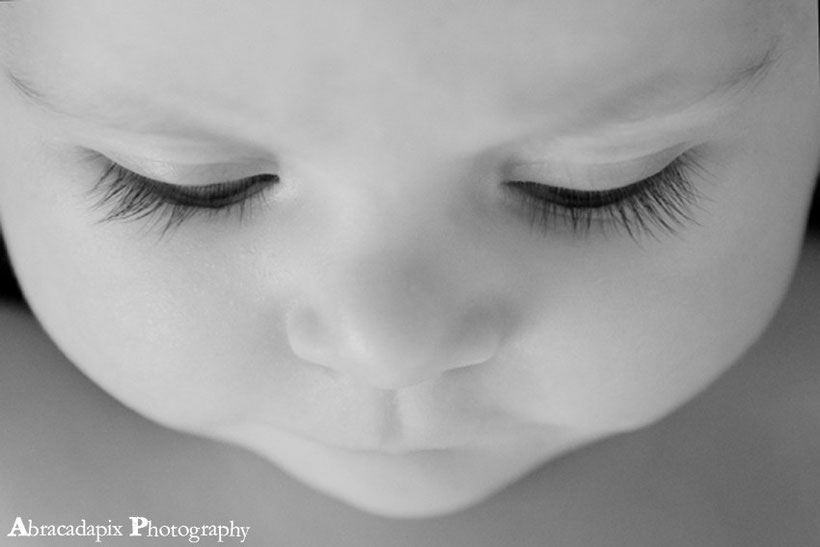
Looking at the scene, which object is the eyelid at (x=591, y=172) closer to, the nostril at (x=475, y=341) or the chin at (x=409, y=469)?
the nostril at (x=475, y=341)

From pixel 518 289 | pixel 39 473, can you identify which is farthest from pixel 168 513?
pixel 518 289

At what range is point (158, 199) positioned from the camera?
55cm

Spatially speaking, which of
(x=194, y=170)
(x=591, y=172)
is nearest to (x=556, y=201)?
(x=591, y=172)

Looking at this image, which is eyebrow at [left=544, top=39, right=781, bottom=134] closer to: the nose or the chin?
the nose

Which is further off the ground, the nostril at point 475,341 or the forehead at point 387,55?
the forehead at point 387,55

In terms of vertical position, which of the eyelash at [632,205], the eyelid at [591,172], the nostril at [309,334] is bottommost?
the nostril at [309,334]

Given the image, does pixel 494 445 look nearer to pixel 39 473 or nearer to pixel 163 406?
pixel 163 406

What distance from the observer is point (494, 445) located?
0.63m

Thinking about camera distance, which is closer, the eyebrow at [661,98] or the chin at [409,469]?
the eyebrow at [661,98]

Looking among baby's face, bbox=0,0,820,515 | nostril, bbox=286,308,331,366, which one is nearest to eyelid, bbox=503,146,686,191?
baby's face, bbox=0,0,820,515

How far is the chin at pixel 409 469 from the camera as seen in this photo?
2.07ft

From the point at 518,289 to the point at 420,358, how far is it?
0.17ft

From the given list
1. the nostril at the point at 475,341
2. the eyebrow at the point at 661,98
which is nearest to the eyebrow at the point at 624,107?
the eyebrow at the point at 661,98

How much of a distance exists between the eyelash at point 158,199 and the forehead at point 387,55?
68mm
